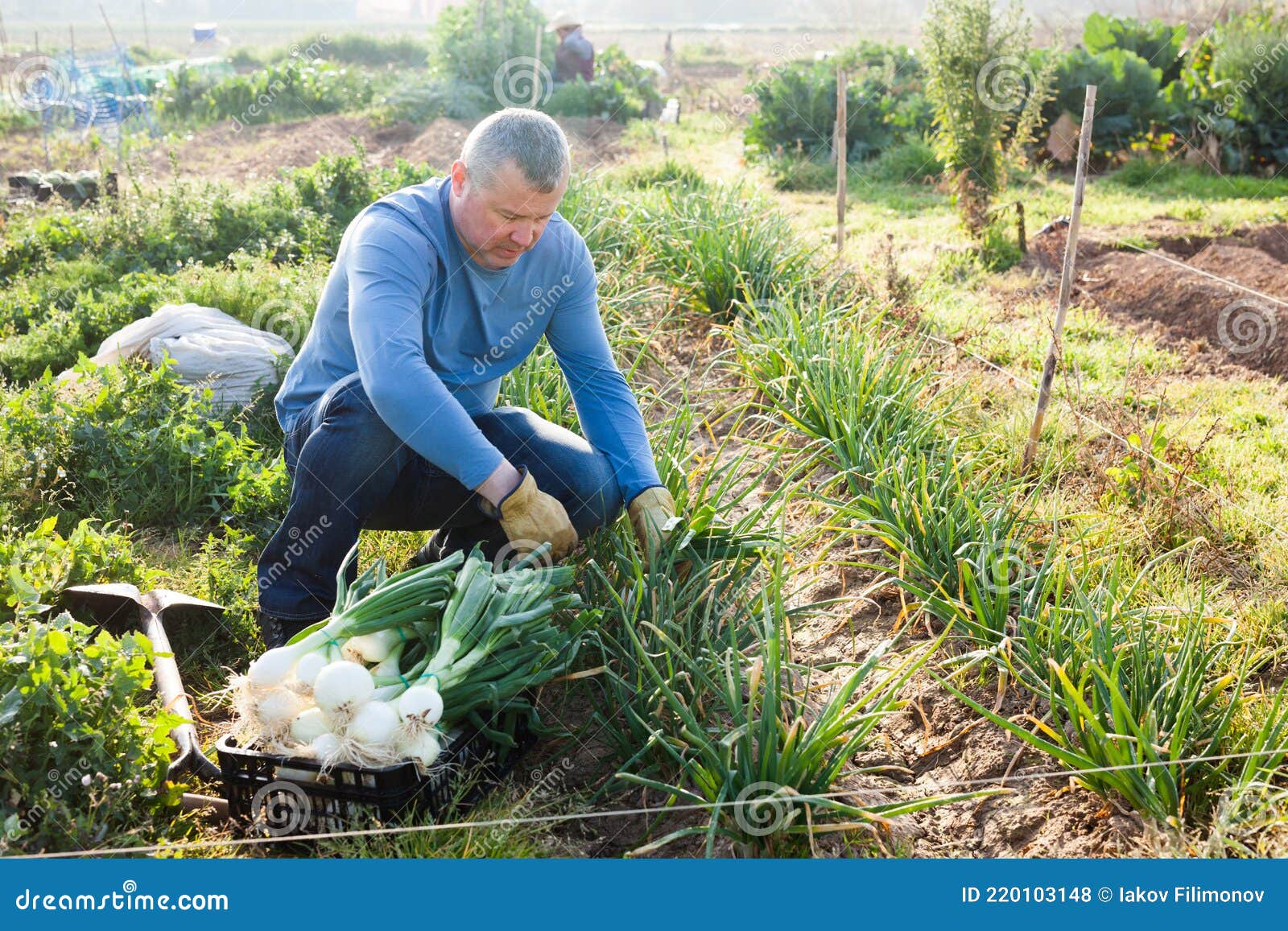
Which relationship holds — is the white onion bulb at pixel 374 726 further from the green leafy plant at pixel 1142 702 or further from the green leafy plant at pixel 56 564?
the green leafy plant at pixel 1142 702

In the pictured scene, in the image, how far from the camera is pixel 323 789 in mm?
1985

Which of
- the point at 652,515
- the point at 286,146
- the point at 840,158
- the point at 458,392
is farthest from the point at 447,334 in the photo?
the point at 286,146

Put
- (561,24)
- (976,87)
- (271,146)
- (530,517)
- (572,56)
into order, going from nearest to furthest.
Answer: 1. (530,517)
2. (976,87)
3. (271,146)
4. (572,56)
5. (561,24)

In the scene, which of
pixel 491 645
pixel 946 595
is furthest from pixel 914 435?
pixel 491 645

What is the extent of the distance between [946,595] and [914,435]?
79 cm

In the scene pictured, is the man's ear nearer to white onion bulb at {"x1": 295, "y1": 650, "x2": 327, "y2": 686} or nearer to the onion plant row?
white onion bulb at {"x1": 295, "y1": 650, "x2": 327, "y2": 686}

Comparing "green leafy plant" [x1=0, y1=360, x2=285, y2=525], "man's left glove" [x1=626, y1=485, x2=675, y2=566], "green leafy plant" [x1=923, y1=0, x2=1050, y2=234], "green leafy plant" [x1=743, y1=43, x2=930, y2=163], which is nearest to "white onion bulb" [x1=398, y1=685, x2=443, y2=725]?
"man's left glove" [x1=626, y1=485, x2=675, y2=566]

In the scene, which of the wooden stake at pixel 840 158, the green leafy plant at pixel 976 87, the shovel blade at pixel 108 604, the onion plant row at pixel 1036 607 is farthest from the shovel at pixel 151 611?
the green leafy plant at pixel 976 87

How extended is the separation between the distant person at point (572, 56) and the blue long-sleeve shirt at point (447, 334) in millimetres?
12008

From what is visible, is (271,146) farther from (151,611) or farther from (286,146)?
(151,611)

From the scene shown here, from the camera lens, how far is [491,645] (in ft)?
6.79

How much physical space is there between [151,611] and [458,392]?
950mm

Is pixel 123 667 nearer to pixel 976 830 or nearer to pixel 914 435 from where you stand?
pixel 976 830

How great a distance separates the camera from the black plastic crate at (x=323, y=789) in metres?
1.96
